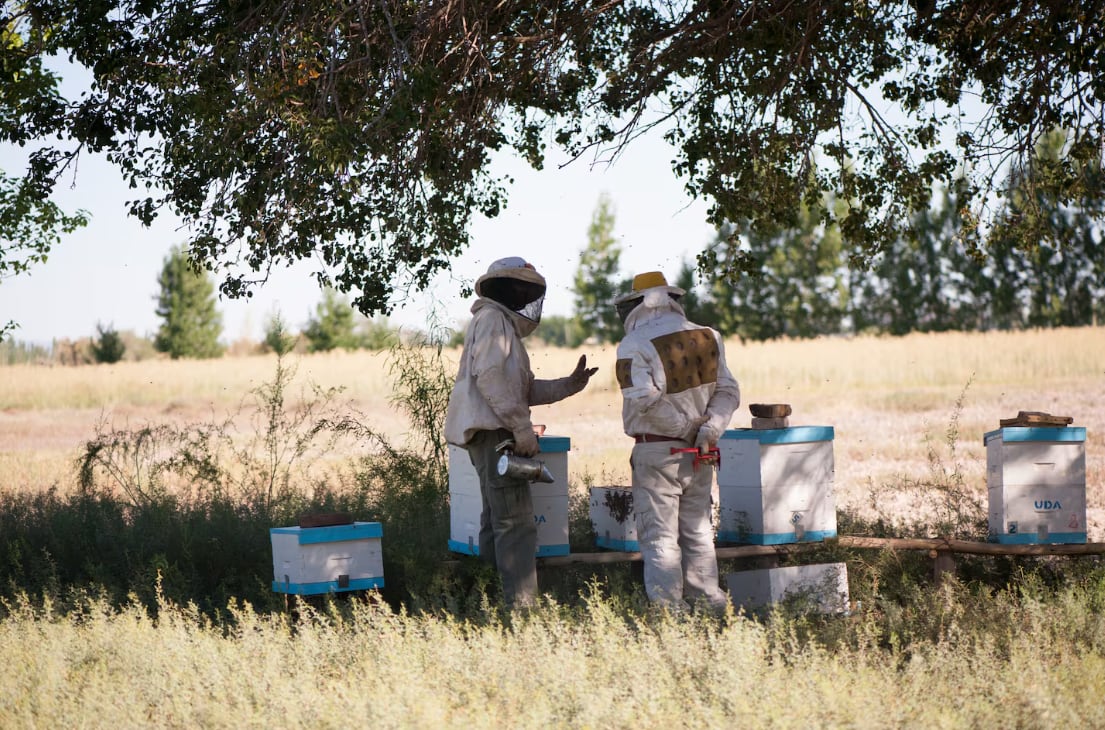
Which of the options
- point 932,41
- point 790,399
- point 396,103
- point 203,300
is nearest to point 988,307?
point 790,399

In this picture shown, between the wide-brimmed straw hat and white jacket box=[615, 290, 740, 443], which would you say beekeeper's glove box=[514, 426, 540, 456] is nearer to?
white jacket box=[615, 290, 740, 443]

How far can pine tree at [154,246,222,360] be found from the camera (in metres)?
50.7

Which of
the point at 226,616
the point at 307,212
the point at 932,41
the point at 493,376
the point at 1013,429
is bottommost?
the point at 226,616

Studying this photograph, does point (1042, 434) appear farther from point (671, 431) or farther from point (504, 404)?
point (504, 404)

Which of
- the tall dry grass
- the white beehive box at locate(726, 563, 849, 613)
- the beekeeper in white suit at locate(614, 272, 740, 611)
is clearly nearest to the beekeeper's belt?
the beekeeper in white suit at locate(614, 272, 740, 611)

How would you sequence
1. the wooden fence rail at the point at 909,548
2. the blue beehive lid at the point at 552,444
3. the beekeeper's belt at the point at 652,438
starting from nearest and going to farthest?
the beekeeper's belt at the point at 652,438 < the blue beehive lid at the point at 552,444 < the wooden fence rail at the point at 909,548

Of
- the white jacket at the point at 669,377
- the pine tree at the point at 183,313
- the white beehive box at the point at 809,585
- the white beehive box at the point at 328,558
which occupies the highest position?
the pine tree at the point at 183,313

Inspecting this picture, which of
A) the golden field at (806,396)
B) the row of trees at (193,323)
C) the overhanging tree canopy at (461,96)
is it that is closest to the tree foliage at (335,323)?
the row of trees at (193,323)

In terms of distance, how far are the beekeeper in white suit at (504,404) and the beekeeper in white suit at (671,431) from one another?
389 mm

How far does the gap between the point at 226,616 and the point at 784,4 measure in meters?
6.09

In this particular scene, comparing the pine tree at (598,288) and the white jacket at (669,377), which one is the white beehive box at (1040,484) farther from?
the pine tree at (598,288)

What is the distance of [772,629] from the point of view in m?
5.64

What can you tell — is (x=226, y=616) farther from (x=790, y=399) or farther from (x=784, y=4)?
(x=790, y=399)

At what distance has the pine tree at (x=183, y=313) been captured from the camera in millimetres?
50719
